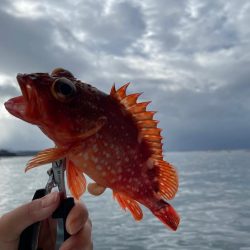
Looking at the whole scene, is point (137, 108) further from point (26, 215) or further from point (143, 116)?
point (26, 215)

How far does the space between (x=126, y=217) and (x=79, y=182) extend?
2027cm

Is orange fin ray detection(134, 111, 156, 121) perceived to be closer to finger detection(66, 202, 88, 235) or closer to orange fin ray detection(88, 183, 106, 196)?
orange fin ray detection(88, 183, 106, 196)

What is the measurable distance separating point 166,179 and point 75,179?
1.93ft

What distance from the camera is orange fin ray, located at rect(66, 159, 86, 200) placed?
2430 millimetres

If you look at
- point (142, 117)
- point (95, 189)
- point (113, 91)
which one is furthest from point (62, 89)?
point (95, 189)

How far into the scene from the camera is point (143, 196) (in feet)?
8.09

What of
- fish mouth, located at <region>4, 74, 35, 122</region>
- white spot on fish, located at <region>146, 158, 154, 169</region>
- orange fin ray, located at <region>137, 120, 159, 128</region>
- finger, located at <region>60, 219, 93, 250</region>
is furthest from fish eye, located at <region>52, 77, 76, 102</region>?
finger, located at <region>60, 219, 93, 250</region>

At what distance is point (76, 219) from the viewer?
294 cm

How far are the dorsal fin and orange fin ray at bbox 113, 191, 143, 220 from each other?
36 centimetres

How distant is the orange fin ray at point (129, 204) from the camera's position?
8.14 feet

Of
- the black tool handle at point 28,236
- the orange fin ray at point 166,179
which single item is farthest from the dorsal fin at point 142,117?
the black tool handle at point 28,236

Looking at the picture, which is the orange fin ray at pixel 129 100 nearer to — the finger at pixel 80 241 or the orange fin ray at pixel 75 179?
the orange fin ray at pixel 75 179

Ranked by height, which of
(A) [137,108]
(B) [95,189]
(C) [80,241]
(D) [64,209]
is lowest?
(C) [80,241]

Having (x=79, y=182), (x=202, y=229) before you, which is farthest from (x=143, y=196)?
(x=202, y=229)
